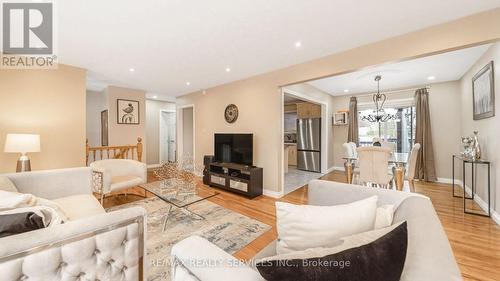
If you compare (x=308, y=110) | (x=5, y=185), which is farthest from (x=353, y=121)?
(x=5, y=185)

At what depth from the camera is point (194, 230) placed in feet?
8.05

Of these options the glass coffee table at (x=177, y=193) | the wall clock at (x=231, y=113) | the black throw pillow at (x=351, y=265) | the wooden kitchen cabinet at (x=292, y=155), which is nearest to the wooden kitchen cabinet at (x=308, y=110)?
the wooden kitchen cabinet at (x=292, y=155)

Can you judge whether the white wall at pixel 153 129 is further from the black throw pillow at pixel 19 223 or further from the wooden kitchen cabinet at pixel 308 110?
the black throw pillow at pixel 19 223

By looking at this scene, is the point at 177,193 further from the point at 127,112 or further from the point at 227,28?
the point at 127,112

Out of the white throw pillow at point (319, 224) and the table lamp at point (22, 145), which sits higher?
the table lamp at point (22, 145)

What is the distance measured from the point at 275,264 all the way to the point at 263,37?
2499 millimetres

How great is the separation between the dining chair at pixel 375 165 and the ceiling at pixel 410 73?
4.16 feet

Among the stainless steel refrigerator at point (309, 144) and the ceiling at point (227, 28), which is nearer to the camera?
the ceiling at point (227, 28)

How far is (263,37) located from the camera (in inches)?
97.3

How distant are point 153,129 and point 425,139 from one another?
781cm

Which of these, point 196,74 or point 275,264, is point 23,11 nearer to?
point 196,74

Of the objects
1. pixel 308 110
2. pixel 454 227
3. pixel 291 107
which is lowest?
pixel 454 227

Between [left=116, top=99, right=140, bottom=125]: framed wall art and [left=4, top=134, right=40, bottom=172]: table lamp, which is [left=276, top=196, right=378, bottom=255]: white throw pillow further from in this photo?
[left=116, top=99, right=140, bottom=125]: framed wall art

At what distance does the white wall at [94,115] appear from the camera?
5465 millimetres
